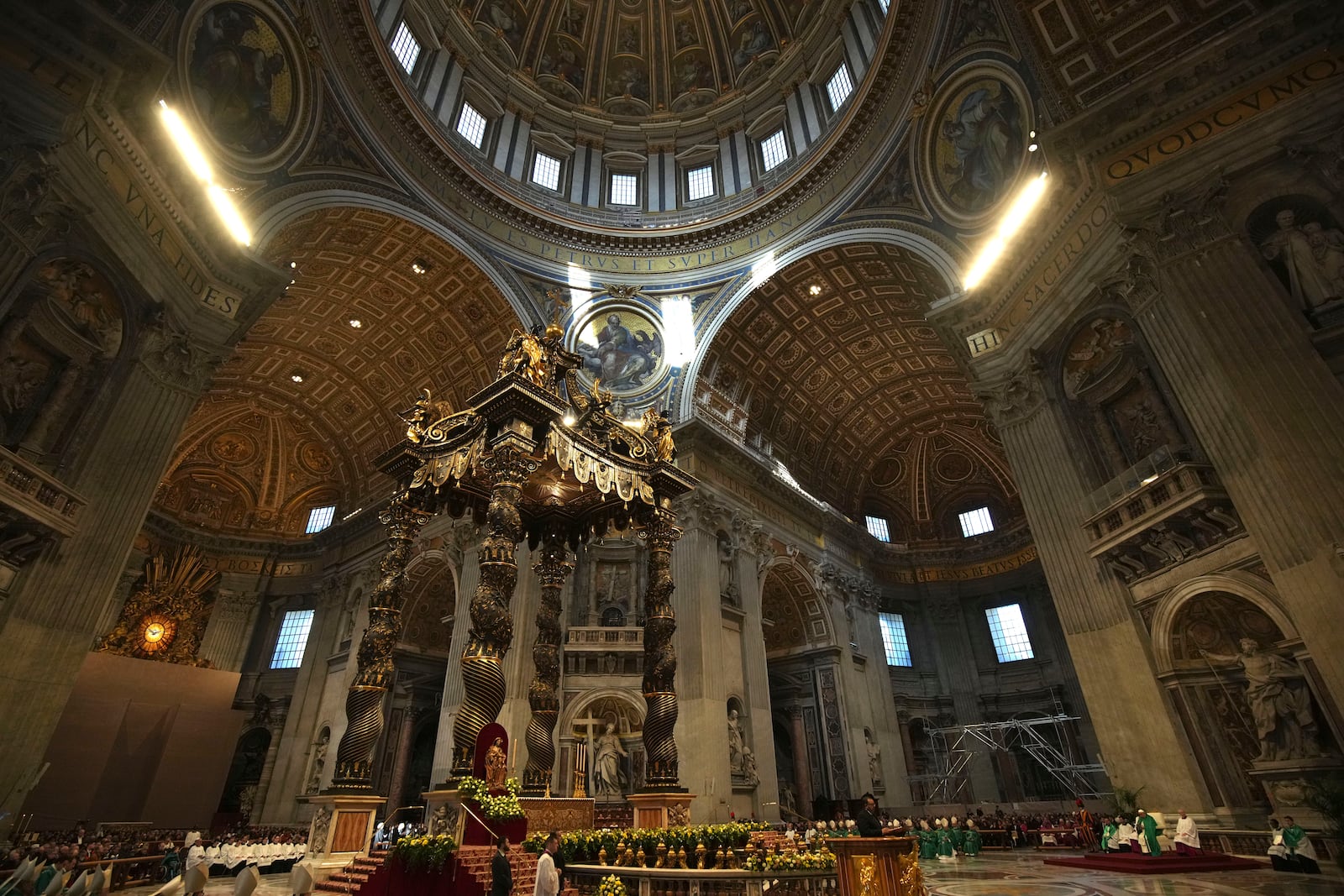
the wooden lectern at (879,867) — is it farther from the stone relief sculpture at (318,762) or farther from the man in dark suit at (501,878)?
the stone relief sculpture at (318,762)

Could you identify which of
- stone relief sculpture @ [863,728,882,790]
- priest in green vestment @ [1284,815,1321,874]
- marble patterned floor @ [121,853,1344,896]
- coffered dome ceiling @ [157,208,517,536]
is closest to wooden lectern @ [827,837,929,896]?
marble patterned floor @ [121,853,1344,896]

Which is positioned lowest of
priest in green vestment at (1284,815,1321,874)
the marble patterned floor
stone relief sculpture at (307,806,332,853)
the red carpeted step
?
the marble patterned floor

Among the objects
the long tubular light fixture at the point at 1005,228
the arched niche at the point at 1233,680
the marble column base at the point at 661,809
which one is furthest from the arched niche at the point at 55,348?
the arched niche at the point at 1233,680

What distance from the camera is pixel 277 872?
12.7 metres

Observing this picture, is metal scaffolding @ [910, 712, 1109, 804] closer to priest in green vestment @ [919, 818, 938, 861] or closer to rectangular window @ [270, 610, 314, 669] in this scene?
priest in green vestment @ [919, 818, 938, 861]

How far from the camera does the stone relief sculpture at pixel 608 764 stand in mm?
13867

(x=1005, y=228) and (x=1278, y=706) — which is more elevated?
(x=1005, y=228)

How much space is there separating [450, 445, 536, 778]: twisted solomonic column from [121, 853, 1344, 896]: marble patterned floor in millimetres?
1693

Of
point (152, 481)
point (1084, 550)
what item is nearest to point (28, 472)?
point (152, 481)

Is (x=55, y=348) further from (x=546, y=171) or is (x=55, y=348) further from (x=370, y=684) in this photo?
(x=546, y=171)

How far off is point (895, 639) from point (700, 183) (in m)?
17.7

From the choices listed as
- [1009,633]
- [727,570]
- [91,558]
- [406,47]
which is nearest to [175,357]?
[91,558]

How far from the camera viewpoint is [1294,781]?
309 inches

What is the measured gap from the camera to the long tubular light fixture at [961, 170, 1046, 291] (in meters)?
11.6
